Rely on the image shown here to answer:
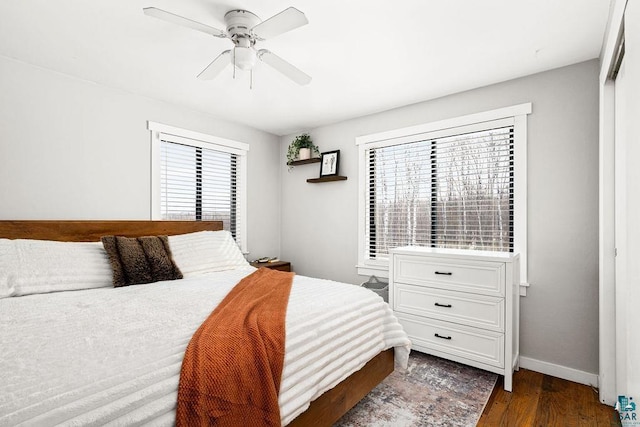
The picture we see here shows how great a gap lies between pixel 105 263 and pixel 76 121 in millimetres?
1277

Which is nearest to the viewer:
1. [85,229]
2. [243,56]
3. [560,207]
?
[243,56]

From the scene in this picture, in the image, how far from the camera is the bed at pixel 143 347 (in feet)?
2.91

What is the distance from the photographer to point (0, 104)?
2271 millimetres

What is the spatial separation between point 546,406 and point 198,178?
3.59 metres

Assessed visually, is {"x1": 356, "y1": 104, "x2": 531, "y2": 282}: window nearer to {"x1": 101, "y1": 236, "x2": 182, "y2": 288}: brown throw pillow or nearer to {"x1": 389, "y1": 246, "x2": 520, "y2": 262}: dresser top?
{"x1": 389, "y1": 246, "x2": 520, "y2": 262}: dresser top

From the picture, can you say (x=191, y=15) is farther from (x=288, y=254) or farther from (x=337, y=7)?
(x=288, y=254)

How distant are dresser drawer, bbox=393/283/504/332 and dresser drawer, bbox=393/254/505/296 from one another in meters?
0.05

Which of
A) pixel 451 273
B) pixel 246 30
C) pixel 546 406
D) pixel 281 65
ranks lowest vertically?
pixel 546 406

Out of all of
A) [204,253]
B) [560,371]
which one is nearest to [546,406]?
[560,371]

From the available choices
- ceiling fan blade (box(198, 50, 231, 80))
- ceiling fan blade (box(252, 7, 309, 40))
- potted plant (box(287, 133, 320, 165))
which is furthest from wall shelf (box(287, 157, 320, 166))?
ceiling fan blade (box(252, 7, 309, 40))

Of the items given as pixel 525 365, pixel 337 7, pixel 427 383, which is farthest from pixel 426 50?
pixel 525 365

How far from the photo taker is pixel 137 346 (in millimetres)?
1147

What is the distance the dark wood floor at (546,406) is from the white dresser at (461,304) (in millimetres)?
128

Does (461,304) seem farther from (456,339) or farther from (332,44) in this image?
(332,44)
